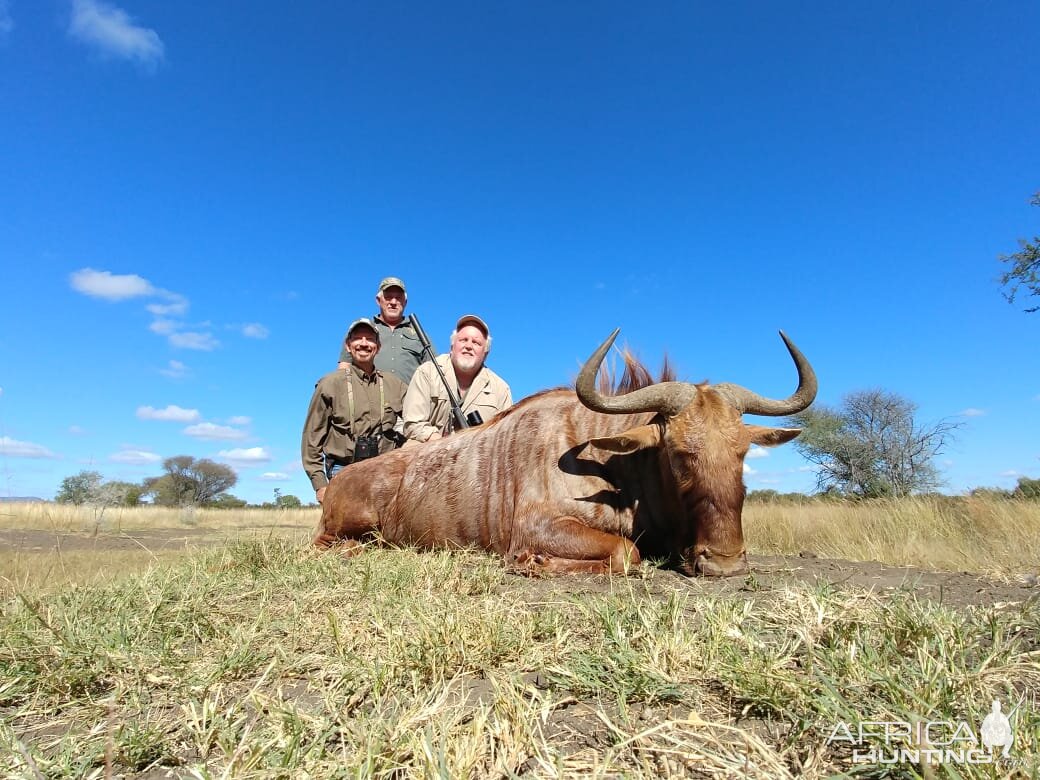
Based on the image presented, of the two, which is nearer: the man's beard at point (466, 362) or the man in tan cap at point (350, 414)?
the man in tan cap at point (350, 414)

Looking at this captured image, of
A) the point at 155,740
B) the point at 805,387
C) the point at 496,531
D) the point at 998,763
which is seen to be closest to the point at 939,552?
the point at 805,387

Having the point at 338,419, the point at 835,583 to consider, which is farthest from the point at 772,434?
the point at 338,419

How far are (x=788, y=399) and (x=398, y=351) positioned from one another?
586 cm

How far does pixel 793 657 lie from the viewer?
1.70 metres

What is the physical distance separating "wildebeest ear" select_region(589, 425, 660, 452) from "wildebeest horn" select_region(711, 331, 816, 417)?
2.25 feet

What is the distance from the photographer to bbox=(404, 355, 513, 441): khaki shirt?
6.84m

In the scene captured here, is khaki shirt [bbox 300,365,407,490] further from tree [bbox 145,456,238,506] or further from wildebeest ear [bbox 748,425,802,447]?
tree [bbox 145,456,238,506]

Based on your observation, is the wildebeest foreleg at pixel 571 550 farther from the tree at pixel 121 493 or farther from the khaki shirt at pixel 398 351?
the tree at pixel 121 493

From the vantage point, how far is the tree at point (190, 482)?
127 ft

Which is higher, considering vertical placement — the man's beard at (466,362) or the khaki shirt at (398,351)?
the khaki shirt at (398,351)

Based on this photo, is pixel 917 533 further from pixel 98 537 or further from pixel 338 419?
pixel 98 537

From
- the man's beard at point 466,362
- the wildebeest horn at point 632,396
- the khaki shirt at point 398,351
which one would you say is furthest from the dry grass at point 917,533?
the khaki shirt at point 398,351

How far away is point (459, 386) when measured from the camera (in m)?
7.58

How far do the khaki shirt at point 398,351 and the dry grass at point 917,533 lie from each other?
545 cm
